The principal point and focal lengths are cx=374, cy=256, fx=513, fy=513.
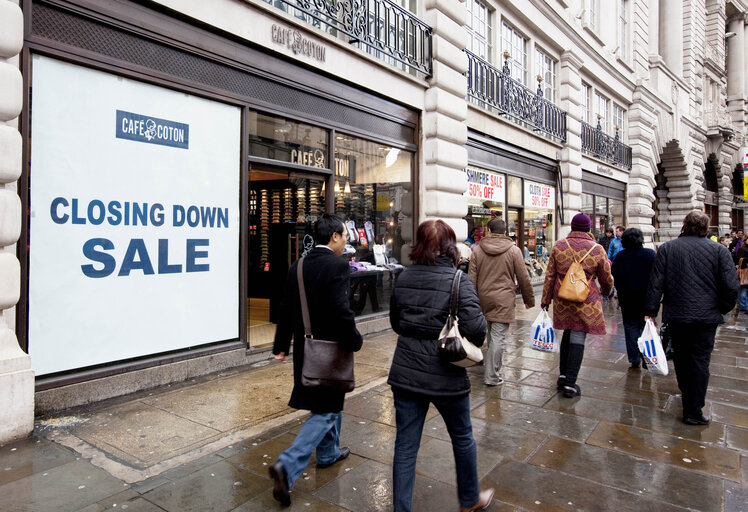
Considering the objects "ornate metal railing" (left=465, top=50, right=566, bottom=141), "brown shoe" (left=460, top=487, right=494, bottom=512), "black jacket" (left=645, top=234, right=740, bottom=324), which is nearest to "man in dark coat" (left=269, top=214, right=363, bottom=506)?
"brown shoe" (left=460, top=487, right=494, bottom=512)

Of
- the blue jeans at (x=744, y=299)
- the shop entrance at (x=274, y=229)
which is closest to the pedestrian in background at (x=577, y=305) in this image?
the shop entrance at (x=274, y=229)

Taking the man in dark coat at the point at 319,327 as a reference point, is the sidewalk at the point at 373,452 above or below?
below

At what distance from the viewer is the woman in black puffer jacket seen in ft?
9.28

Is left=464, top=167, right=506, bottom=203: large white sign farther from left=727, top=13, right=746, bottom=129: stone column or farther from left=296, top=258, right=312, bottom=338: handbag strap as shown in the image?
left=727, top=13, right=746, bottom=129: stone column

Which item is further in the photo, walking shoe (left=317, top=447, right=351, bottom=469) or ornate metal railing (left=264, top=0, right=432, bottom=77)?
ornate metal railing (left=264, top=0, right=432, bottom=77)

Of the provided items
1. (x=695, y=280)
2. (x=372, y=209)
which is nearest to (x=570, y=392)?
(x=695, y=280)

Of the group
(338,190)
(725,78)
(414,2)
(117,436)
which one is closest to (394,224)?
(338,190)

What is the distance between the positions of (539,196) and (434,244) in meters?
13.0

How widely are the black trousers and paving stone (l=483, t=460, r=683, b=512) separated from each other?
180cm

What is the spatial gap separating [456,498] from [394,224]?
6705mm

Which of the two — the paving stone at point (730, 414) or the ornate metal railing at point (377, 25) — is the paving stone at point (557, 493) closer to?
the paving stone at point (730, 414)

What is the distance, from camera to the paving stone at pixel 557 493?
A: 3.18 meters

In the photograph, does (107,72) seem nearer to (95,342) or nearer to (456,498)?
(95,342)

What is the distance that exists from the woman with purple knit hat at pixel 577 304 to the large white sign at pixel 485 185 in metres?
5.84
